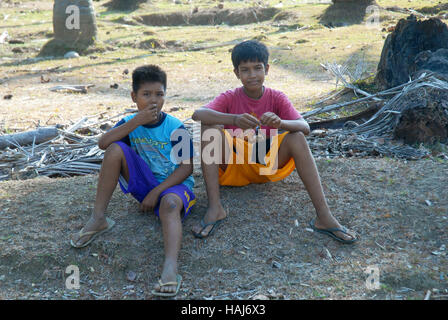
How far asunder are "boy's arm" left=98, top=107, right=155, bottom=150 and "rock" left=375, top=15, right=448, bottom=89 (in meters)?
3.74

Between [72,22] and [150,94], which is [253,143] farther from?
[72,22]

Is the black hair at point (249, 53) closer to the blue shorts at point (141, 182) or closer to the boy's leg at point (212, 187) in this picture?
the boy's leg at point (212, 187)

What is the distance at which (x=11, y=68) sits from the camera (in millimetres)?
9617

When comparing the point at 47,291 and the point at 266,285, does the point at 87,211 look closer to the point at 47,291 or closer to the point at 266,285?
the point at 47,291

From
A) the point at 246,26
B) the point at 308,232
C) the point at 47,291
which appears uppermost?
the point at 246,26

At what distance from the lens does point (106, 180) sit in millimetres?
2781

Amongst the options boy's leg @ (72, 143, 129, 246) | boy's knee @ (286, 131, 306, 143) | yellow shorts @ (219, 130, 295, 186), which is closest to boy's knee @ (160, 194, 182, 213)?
boy's leg @ (72, 143, 129, 246)

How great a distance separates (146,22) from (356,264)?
14.4 metres

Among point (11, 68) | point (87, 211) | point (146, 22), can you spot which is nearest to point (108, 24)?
point (146, 22)

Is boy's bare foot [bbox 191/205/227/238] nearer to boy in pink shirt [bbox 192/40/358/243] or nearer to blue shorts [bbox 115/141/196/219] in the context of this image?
boy in pink shirt [bbox 192/40/358/243]

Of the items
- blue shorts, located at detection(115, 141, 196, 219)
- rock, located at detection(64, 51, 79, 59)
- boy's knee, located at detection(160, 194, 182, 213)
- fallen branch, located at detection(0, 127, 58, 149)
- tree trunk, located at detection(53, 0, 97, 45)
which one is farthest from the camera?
tree trunk, located at detection(53, 0, 97, 45)

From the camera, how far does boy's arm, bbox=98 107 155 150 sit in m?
2.76

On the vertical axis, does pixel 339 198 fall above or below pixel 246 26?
below

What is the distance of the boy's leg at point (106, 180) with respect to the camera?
276cm
